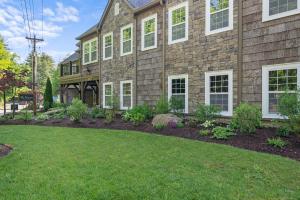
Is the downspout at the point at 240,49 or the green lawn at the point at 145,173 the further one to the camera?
the downspout at the point at 240,49

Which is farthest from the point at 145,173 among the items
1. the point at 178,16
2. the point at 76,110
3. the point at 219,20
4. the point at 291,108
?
the point at 178,16

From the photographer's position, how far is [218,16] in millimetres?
11055

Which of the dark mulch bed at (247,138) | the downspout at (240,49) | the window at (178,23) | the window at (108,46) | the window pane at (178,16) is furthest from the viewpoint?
the window at (108,46)

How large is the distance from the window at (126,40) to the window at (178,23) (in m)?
3.56

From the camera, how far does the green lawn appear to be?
13.7 feet

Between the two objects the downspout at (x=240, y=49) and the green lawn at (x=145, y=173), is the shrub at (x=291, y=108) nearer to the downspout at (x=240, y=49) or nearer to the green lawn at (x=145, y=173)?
the green lawn at (x=145, y=173)

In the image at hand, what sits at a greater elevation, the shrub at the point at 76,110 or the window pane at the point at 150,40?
the window pane at the point at 150,40

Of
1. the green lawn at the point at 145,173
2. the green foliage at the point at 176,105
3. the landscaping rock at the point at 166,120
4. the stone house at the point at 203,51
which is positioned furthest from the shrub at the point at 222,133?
the green foliage at the point at 176,105

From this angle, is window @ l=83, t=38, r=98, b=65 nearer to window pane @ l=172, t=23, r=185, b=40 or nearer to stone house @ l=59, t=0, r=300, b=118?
stone house @ l=59, t=0, r=300, b=118

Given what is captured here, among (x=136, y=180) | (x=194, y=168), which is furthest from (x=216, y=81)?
(x=136, y=180)

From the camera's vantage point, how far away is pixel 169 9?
13.3 meters

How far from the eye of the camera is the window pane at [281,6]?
28.9 feet

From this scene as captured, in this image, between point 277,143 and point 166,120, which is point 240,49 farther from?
point 277,143

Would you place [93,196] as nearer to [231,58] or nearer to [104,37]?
[231,58]
